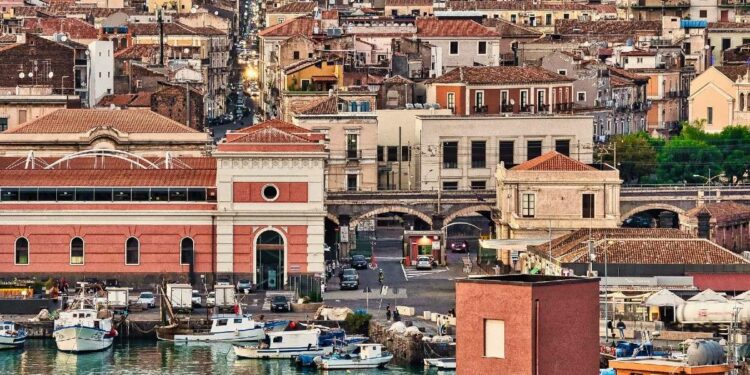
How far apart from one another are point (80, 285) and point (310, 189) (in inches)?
239

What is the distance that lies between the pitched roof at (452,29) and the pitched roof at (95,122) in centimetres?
2726

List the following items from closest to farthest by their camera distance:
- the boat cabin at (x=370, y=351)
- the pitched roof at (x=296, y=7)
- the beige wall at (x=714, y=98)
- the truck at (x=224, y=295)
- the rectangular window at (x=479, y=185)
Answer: the boat cabin at (x=370, y=351) → the truck at (x=224, y=295) → the rectangular window at (x=479, y=185) → the beige wall at (x=714, y=98) → the pitched roof at (x=296, y=7)

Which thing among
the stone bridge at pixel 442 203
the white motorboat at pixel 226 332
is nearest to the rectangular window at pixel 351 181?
the stone bridge at pixel 442 203

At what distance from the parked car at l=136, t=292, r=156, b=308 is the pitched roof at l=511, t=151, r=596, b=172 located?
13150 mm

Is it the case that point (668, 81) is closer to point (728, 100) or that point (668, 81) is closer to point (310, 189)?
point (728, 100)

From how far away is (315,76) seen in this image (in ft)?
330

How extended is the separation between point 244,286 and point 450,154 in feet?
53.3

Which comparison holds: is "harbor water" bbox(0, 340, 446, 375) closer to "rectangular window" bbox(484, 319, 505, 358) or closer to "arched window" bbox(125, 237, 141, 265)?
"arched window" bbox(125, 237, 141, 265)

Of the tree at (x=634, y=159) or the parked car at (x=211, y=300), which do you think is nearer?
the parked car at (x=211, y=300)

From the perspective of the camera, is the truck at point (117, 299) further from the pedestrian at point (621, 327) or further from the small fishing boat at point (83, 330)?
the pedestrian at point (621, 327)

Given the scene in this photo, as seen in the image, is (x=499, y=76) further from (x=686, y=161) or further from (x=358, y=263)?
(x=358, y=263)

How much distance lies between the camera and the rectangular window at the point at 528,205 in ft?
267

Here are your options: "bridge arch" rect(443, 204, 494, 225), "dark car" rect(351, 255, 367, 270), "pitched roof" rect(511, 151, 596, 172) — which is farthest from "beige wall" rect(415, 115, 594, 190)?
"dark car" rect(351, 255, 367, 270)

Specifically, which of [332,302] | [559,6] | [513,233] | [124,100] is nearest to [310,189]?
[332,302]
